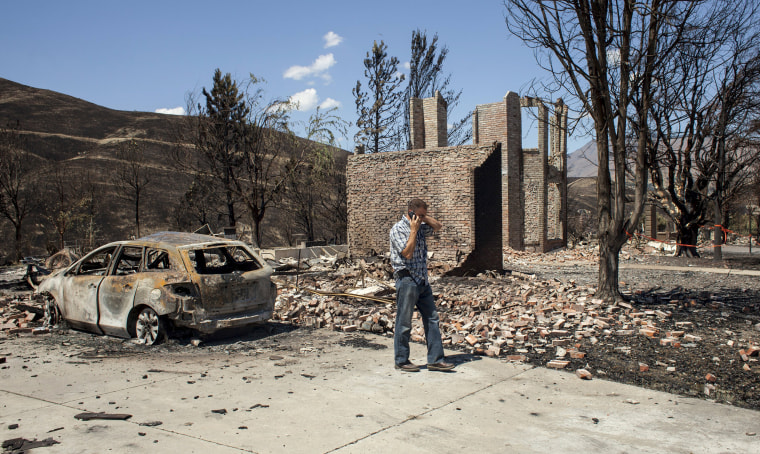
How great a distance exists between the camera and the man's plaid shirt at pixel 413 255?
19.4 feet

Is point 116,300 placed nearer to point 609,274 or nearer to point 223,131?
point 609,274

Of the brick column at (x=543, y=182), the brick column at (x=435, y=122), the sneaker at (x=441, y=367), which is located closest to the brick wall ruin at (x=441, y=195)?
the brick column at (x=435, y=122)

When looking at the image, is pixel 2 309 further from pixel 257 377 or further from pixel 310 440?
pixel 310 440

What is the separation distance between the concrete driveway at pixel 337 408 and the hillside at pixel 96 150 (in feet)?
106

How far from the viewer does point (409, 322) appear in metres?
5.88

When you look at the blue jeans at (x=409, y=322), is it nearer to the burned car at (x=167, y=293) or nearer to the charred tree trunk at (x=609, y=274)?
the burned car at (x=167, y=293)

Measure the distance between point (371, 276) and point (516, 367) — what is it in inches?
332

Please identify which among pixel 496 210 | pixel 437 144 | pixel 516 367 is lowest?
pixel 516 367

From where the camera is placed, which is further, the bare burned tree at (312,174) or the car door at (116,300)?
the bare burned tree at (312,174)

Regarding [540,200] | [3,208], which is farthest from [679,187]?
[3,208]

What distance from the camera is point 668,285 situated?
41.1 ft

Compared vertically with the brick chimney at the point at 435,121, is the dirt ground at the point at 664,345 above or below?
below

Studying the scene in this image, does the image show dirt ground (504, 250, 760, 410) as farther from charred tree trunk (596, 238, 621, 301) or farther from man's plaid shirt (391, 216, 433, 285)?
man's plaid shirt (391, 216, 433, 285)

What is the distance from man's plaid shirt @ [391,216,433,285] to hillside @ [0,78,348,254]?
109 ft
